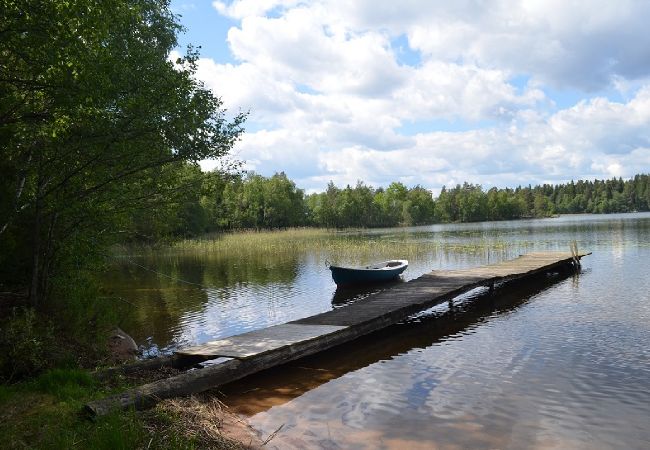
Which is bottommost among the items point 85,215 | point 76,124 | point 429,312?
point 429,312

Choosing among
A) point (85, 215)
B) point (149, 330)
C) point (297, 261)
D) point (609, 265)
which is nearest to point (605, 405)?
point (85, 215)

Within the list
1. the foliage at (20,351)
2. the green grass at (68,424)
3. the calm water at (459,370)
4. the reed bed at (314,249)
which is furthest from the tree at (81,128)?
the reed bed at (314,249)

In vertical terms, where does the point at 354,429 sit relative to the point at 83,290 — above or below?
below

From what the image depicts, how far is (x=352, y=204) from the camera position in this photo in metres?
94.9

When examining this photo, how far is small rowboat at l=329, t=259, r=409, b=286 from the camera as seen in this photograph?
22078 mm

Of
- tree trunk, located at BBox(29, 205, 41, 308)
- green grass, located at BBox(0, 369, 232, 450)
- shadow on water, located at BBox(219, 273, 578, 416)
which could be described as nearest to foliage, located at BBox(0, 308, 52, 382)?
green grass, located at BBox(0, 369, 232, 450)

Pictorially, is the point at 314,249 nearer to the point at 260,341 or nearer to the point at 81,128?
the point at 260,341

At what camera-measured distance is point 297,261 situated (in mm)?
32438

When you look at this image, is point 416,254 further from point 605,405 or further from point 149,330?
point 605,405

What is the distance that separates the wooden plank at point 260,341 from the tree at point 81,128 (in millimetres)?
3361

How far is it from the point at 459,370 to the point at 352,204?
85.2 m

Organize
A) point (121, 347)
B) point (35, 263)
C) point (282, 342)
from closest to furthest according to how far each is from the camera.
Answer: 1. point (35, 263)
2. point (282, 342)
3. point (121, 347)

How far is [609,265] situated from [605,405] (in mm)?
20781

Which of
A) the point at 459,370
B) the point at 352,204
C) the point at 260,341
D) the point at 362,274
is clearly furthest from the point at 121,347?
the point at 352,204
